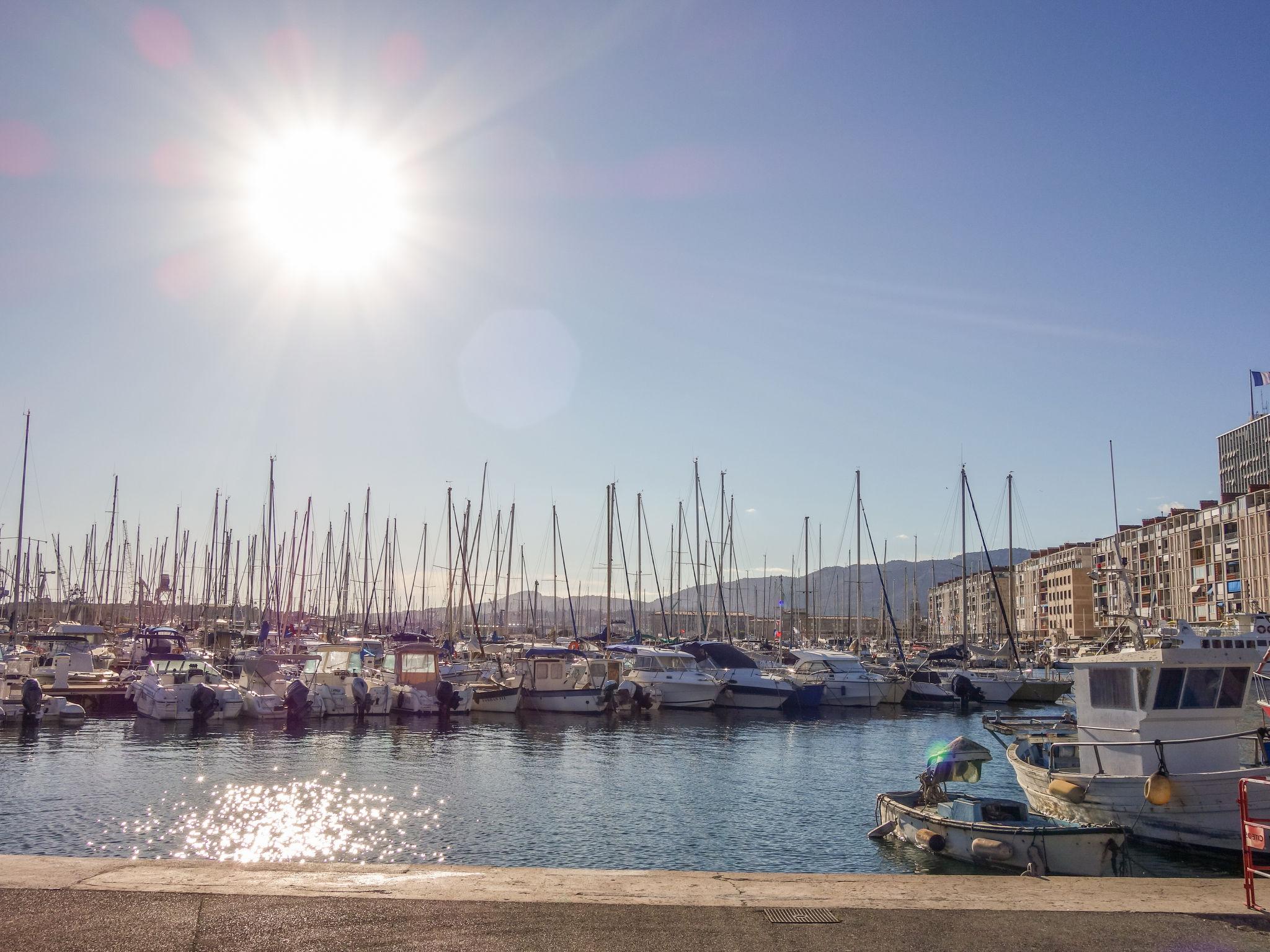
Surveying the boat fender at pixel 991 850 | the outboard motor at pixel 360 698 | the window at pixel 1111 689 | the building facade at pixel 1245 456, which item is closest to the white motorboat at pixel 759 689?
the outboard motor at pixel 360 698

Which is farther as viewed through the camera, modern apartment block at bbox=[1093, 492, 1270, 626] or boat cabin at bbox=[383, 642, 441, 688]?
modern apartment block at bbox=[1093, 492, 1270, 626]

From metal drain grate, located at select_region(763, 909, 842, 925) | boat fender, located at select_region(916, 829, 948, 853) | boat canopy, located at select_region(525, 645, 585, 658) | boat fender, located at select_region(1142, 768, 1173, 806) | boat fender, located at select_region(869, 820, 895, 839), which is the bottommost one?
boat fender, located at select_region(869, 820, 895, 839)

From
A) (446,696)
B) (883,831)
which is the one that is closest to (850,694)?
(446,696)

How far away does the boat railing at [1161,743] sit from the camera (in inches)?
656

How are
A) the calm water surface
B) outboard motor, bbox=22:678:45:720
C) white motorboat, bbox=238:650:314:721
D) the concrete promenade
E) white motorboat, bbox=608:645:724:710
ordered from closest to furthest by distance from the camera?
the concrete promenade
the calm water surface
outboard motor, bbox=22:678:45:720
white motorboat, bbox=238:650:314:721
white motorboat, bbox=608:645:724:710

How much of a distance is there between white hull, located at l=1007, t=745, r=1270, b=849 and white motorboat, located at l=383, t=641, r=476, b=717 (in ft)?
100

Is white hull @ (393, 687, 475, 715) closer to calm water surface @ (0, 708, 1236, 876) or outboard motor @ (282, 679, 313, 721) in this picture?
calm water surface @ (0, 708, 1236, 876)

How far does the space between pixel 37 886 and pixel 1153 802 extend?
17.4 meters

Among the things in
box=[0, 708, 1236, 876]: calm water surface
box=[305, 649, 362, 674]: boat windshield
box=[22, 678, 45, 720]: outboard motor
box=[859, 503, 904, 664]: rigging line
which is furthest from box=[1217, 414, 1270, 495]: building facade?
box=[22, 678, 45, 720]: outboard motor

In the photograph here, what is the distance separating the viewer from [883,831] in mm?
19953

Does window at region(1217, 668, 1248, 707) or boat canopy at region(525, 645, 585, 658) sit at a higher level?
window at region(1217, 668, 1248, 707)

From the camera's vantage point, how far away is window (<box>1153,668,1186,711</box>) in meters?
18.4

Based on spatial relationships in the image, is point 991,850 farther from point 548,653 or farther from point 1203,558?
point 1203,558

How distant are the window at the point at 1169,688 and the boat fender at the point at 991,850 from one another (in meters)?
4.53
